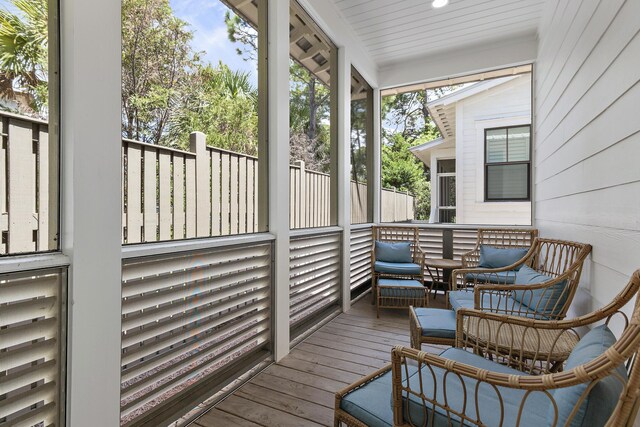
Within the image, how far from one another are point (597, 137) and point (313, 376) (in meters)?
2.28

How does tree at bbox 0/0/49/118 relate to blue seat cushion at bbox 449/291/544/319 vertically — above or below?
above

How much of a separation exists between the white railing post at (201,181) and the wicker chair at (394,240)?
2392 mm

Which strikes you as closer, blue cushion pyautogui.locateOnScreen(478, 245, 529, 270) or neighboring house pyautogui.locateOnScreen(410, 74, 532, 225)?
blue cushion pyautogui.locateOnScreen(478, 245, 529, 270)

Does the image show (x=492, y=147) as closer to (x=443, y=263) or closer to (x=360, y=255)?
(x=443, y=263)

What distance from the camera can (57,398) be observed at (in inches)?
47.4

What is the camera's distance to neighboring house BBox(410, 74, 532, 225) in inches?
186

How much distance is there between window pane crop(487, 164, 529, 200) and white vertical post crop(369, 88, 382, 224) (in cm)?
173

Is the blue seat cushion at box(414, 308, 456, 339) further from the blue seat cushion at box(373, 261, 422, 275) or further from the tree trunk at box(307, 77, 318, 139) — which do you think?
the tree trunk at box(307, 77, 318, 139)

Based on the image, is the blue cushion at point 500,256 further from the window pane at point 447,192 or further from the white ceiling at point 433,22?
the window pane at point 447,192

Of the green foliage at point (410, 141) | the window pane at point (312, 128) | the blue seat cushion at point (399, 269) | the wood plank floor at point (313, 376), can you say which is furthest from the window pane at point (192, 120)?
the green foliage at point (410, 141)

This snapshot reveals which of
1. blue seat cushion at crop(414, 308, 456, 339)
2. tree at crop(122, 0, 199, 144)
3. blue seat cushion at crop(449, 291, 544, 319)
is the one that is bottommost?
blue seat cushion at crop(414, 308, 456, 339)

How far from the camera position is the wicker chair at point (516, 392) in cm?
79

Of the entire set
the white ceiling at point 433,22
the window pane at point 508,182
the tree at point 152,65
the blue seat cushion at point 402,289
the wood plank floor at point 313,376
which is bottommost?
the wood plank floor at point 313,376

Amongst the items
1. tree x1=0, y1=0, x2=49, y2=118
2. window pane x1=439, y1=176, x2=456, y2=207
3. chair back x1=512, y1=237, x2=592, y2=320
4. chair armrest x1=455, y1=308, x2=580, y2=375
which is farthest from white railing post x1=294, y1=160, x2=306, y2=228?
window pane x1=439, y1=176, x2=456, y2=207
